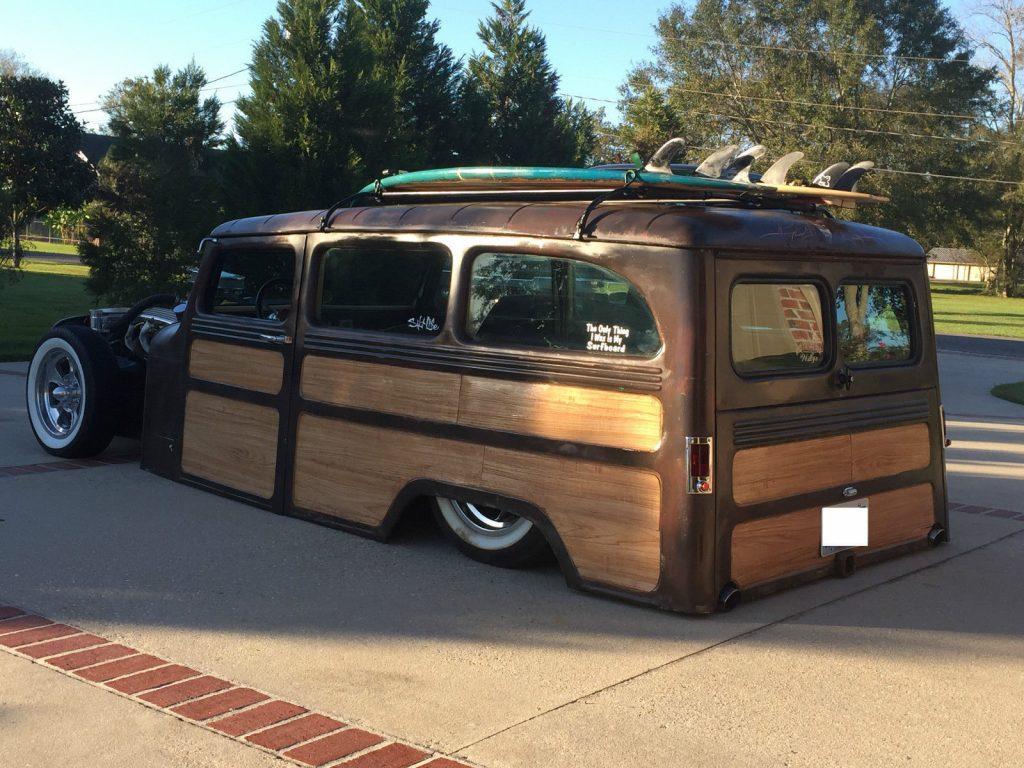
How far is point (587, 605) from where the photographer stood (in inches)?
193

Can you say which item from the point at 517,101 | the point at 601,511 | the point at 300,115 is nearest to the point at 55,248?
the point at 517,101

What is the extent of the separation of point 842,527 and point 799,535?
11.4 inches

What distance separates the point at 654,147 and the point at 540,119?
11.2ft

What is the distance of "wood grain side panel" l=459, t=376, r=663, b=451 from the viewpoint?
471 centimetres

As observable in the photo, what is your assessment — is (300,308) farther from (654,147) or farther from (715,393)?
(654,147)

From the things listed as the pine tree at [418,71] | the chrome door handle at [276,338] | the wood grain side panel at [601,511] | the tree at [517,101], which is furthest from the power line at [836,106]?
the wood grain side panel at [601,511]

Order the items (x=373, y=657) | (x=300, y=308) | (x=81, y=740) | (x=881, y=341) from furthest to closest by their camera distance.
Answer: (x=300, y=308) < (x=881, y=341) < (x=373, y=657) < (x=81, y=740)

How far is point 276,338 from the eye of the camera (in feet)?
20.5

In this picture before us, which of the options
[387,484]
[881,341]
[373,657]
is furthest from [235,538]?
[881,341]

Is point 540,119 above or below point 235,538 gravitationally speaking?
above

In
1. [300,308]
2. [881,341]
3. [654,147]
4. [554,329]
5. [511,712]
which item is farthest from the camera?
[654,147]

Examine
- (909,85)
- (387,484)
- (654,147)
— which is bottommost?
(387,484)

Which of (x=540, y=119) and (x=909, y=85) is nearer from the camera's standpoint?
(x=540, y=119)

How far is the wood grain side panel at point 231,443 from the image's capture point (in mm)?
6266
